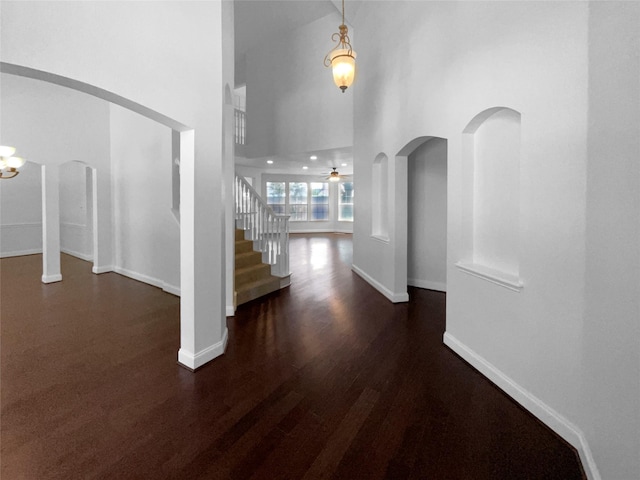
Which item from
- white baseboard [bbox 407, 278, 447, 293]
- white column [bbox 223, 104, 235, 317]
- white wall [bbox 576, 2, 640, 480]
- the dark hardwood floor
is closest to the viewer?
white wall [bbox 576, 2, 640, 480]

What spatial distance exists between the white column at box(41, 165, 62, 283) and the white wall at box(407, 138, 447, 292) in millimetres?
6620

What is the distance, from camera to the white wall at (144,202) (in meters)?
4.72

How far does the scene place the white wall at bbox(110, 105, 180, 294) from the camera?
4.72 meters

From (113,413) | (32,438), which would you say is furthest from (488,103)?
(32,438)

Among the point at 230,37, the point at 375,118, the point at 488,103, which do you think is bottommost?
the point at 488,103

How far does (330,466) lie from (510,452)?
1.06 metres

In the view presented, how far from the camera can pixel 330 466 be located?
158 centimetres

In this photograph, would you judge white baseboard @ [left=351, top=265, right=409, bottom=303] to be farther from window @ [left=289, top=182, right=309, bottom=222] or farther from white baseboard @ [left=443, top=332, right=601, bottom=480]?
window @ [left=289, top=182, right=309, bottom=222]

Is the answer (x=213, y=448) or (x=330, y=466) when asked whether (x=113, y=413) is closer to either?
(x=213, y=448)

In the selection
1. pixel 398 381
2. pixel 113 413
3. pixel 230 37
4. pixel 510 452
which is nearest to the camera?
pixel 510 452

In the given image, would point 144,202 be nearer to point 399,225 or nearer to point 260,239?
point 260,239

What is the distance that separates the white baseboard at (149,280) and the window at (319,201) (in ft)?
30.2

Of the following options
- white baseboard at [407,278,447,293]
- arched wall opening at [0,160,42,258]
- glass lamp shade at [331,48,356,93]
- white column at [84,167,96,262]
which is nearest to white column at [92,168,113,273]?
white column at [84,167,96,262]

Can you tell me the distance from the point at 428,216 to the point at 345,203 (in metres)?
9.40
